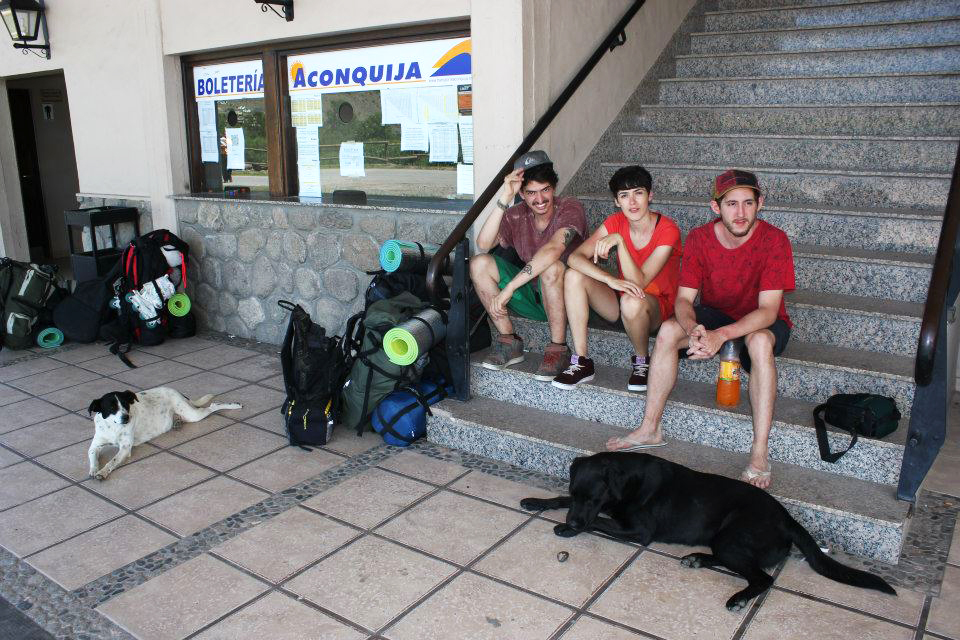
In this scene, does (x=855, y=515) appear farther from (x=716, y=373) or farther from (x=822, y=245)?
(x=822, y=245)

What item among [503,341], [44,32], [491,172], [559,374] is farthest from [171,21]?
[559,374]

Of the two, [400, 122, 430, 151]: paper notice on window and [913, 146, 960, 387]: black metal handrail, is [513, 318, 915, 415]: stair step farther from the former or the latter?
[400, 122, 430, 151]: paper notice on window

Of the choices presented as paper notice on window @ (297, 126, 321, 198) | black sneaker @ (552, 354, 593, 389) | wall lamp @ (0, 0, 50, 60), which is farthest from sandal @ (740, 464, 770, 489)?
wall lamp @ (0, 0, 50, 60)

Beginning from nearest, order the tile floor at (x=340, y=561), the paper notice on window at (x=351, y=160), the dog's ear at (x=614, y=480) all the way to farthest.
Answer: the tile floor at (x=340, y=561) → the dog's ear at (x=614, y=480) → the paper notice on window at (x=351, y=160)

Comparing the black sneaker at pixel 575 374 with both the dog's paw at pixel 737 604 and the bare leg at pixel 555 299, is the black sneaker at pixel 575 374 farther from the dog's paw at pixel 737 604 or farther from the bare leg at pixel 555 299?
the dog's paw at pixel 737 604

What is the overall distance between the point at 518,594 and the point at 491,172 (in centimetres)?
242

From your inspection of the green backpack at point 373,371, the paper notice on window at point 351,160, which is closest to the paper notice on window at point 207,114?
the paper notice on window at point 351,160

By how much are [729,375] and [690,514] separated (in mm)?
693

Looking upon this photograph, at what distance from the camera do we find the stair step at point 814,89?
4.45 m

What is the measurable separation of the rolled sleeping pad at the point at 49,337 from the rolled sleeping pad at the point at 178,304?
0.86 m

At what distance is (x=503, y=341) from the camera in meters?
3.85

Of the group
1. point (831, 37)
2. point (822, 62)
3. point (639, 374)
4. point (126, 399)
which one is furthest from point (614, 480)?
point (831, 37)

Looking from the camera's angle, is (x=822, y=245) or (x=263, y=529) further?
(x=822, y=245)

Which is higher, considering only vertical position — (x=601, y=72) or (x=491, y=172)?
(x=601, y=72)
